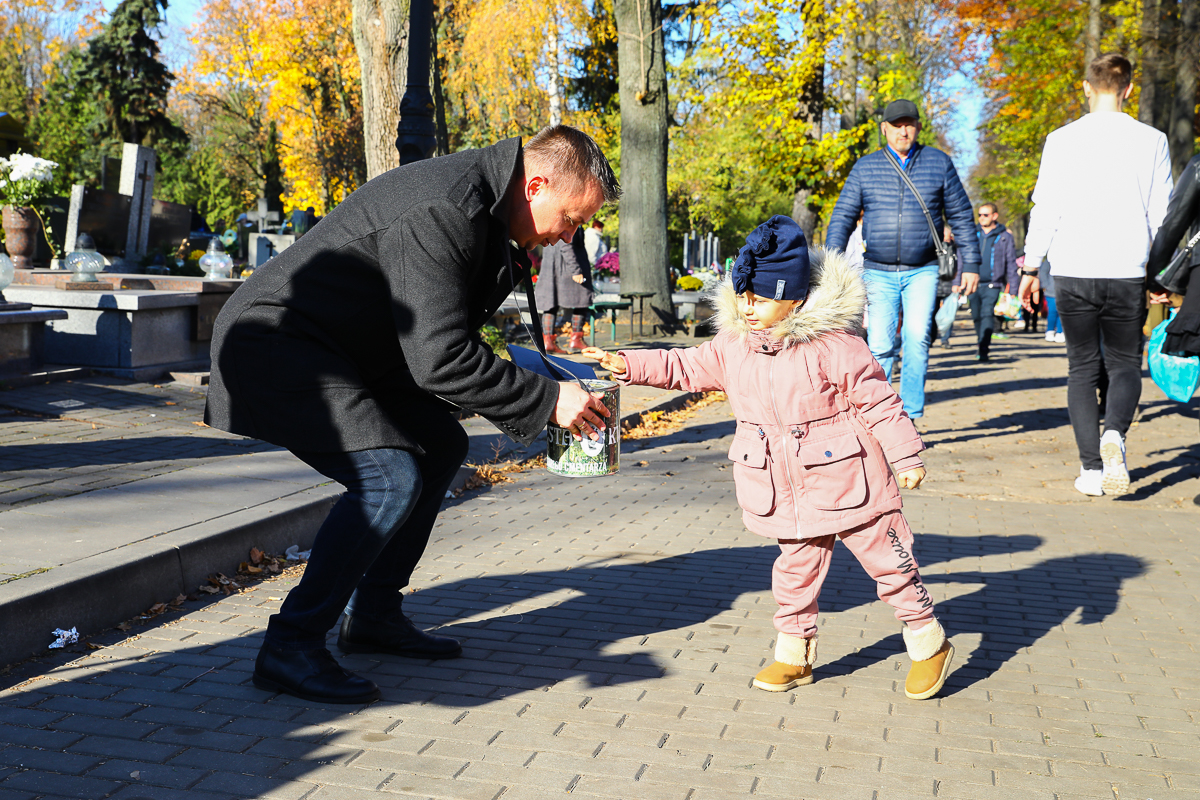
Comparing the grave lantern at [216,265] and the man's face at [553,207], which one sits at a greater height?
the grave lantern at [216,265]

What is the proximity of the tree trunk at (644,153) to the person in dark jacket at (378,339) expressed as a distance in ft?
41.9

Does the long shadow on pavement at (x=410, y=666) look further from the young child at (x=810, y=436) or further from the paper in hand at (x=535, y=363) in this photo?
the paper in hand at (x=535, y=363)

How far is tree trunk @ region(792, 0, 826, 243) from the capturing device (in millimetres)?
19844

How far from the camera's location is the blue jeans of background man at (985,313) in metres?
14.9

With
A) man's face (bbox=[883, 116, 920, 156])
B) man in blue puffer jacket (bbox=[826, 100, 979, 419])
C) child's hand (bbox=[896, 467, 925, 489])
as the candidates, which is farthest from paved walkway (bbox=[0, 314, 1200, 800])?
man's face (bbox=[883, 116, 920, 156])

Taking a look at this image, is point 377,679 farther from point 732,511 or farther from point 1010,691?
point 732,511

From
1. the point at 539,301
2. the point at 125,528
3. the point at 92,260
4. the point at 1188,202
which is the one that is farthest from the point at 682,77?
the point at 125,528

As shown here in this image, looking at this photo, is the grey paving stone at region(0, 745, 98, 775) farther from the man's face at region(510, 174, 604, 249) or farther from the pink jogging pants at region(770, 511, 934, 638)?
the pink jogging pants at region(770, 511, 934, 638)

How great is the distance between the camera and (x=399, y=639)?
3.61 meters

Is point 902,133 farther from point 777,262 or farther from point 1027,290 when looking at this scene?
point 777,262

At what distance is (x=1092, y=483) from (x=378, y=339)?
4.99 m

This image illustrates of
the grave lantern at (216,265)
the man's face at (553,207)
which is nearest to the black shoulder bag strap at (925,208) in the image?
the man's face at (553,207)

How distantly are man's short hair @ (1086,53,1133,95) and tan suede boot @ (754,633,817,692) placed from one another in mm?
4442

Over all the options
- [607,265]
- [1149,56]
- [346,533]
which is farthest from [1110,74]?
[607,265]
